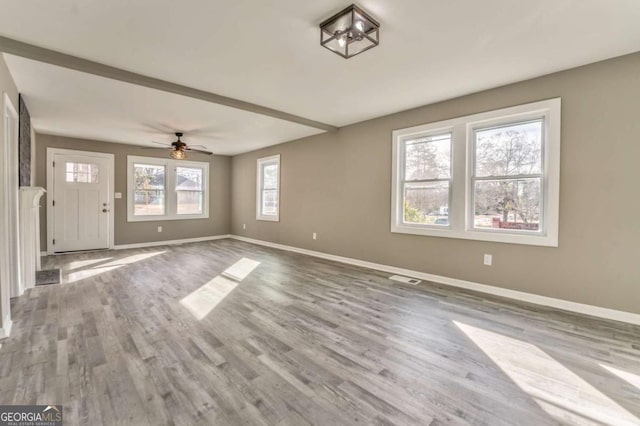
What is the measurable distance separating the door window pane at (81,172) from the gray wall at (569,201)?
5.56 m

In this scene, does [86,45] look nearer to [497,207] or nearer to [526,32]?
[526,32]

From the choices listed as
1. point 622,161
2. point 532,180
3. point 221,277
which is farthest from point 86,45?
point 622,161

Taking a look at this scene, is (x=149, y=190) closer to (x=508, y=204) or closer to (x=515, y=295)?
(x=508, y=204)

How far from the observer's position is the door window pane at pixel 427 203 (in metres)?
4.12

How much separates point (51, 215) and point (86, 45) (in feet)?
16.0

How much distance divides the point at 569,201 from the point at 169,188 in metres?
7.85

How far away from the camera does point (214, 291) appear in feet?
11.9

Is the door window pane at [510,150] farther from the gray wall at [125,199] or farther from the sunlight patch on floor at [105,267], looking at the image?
the gray wall at [125,199]

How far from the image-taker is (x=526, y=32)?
7.84 feet

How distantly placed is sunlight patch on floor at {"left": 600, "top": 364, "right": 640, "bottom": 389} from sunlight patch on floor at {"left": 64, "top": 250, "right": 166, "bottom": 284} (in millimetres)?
5815

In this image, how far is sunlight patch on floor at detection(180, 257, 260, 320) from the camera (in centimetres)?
304

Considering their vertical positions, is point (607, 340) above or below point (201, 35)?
below

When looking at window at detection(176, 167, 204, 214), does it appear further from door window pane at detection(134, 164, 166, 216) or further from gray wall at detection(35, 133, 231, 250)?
door window pane at detection(134, 164, 166, 216)

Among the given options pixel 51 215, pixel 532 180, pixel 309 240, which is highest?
pixel 532 180
